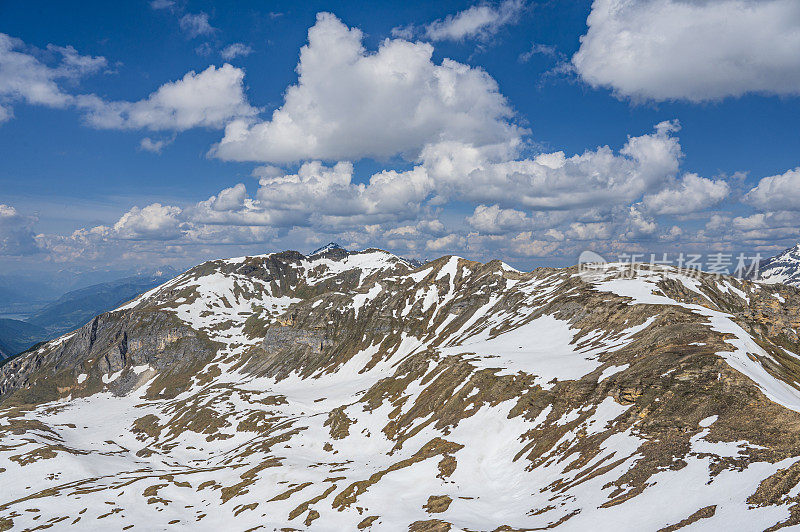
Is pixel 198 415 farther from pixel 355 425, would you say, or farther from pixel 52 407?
pixel 52 407

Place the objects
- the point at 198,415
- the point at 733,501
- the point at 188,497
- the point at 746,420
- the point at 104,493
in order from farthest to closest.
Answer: the point at 198,415, the point at 104,493, the point at 188,497, the point at 746,420, the point at 733,501

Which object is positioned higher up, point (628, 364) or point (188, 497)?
point (628, 364)

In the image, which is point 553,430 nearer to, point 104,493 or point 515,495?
point 515,495

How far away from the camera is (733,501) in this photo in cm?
2528

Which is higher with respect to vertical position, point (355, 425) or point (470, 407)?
point (470, 407)

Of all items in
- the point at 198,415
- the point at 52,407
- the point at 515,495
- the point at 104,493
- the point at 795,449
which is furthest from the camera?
the point at 52,407

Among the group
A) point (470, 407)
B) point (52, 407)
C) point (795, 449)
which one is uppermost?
point (795, 449)

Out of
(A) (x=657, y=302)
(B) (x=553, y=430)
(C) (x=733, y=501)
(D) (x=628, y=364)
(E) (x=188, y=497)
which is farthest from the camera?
(A) (x=657, y=302)

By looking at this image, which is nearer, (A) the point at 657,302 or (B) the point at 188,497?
(B) the point at 188,497

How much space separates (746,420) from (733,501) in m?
15.2

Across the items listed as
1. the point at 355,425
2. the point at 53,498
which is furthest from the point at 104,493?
the point at 355,425

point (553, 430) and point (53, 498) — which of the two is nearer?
point (553, 430)

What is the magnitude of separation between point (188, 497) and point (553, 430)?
6715 cm

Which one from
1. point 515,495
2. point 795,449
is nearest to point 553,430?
point 515,495
